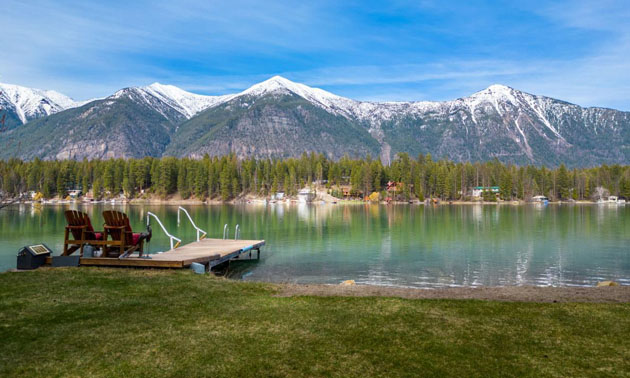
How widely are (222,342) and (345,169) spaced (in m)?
187

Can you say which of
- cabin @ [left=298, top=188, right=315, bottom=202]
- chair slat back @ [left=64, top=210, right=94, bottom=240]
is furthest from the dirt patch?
cabin @ [left=298, top=188, right=315, bottom=202]

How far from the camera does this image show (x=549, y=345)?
982 centimetres

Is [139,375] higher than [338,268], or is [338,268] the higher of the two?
[139,375]

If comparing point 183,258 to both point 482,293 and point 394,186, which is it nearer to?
point 482,293

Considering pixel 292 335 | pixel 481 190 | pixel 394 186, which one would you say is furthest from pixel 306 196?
pixel 292 335

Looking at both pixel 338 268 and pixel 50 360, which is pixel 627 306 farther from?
pixel 338 268

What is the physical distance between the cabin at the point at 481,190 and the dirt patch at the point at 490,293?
169 meters

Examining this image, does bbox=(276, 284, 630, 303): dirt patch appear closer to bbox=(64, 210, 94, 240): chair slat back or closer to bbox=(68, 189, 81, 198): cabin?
bbox=(64, 210, 94, 240): chair slat back

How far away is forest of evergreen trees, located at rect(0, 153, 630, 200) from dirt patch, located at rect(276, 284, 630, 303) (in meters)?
158

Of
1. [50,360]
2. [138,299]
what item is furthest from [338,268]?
[50,360]

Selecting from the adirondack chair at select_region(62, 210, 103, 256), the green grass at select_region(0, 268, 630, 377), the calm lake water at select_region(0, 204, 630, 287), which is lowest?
the calm lake water at select_region(0, 204, 630, 287)

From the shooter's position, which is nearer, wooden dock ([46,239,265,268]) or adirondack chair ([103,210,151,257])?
wooden dock ([46,239,265,268])

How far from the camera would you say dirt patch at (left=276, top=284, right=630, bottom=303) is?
1587 centimetres

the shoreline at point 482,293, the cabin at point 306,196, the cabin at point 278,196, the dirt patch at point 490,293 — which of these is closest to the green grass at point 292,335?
the shoreline at point 482,293
